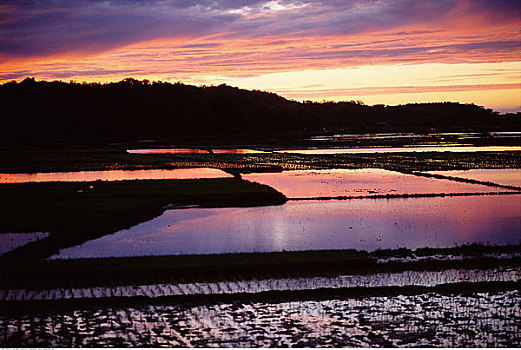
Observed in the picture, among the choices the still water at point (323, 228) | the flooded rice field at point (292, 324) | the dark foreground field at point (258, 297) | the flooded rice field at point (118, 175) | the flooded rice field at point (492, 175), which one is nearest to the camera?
the flooded rice field at point (292, 324)

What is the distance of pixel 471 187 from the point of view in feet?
92.9

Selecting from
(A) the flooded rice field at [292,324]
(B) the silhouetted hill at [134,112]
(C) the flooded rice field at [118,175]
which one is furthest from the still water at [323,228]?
(B) the silhouetted hill at [134,112]

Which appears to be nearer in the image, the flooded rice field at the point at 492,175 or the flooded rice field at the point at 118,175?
the flooded rice field at the point at 492,175

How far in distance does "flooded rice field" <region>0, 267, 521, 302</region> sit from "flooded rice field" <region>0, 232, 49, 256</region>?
12.6 feet

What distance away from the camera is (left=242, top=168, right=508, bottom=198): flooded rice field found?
89.5 ft

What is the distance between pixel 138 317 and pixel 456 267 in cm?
756

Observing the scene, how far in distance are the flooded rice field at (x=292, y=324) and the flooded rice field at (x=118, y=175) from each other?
73.1ft

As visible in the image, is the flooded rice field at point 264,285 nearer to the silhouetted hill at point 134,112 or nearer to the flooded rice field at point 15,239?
the flooded rice field at point 15,239

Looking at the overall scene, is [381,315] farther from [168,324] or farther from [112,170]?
[112,170]

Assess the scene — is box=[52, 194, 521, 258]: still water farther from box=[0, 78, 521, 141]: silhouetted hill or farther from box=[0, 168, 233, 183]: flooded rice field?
box=[0, 78, 521, 141]: silhouetted hill

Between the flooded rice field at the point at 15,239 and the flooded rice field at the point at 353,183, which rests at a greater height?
the flooded rice field at the point at 353,183

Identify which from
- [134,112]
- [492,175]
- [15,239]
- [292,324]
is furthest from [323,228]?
[134,112]

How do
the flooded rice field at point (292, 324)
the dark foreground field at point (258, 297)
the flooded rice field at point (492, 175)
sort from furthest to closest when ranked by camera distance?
the flooded rice field at point (492, 175)
the dark foreground field at point (258, 297)
the flooded rice field at point (292, 324)

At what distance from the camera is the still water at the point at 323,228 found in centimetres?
1648
